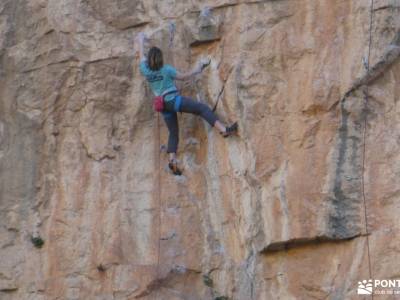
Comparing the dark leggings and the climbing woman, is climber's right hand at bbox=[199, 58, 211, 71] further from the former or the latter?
the dark leggings

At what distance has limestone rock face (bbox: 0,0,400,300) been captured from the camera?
10.6 metres

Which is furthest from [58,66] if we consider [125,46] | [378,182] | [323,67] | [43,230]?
[378,182]

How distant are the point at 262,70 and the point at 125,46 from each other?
1538 millimetres

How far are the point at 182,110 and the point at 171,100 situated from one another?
142mm

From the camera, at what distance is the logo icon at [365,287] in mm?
10328

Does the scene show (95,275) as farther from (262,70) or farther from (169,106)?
(262,70)

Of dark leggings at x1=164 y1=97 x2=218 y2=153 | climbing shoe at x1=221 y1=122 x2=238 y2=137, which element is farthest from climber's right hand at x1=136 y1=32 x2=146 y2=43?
climbing shoe at x1=221 y1=122 x2=238 y2=137

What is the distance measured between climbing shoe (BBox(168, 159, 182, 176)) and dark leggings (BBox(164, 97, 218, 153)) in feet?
Result: 0.35

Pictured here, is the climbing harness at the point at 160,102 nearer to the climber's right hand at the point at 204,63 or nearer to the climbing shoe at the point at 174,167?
the climber's right hand at the point at 204,63

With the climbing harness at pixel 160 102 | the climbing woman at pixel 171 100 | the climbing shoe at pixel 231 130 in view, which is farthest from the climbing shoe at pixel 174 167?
the climbing shoe at pixel 231 130

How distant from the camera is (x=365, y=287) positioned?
10367mm

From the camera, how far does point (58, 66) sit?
12.0m

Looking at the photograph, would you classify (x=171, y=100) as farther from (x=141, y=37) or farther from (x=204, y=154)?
(x=141, y=37)

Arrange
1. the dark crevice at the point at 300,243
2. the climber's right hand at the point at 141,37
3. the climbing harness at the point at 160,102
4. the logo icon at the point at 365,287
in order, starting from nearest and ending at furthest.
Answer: the logo icon at the point at 365,287
the dark crevice at the point at 300,243
the climbing harness at the point at 160,102
the climber's right hand at the point at 141,37
